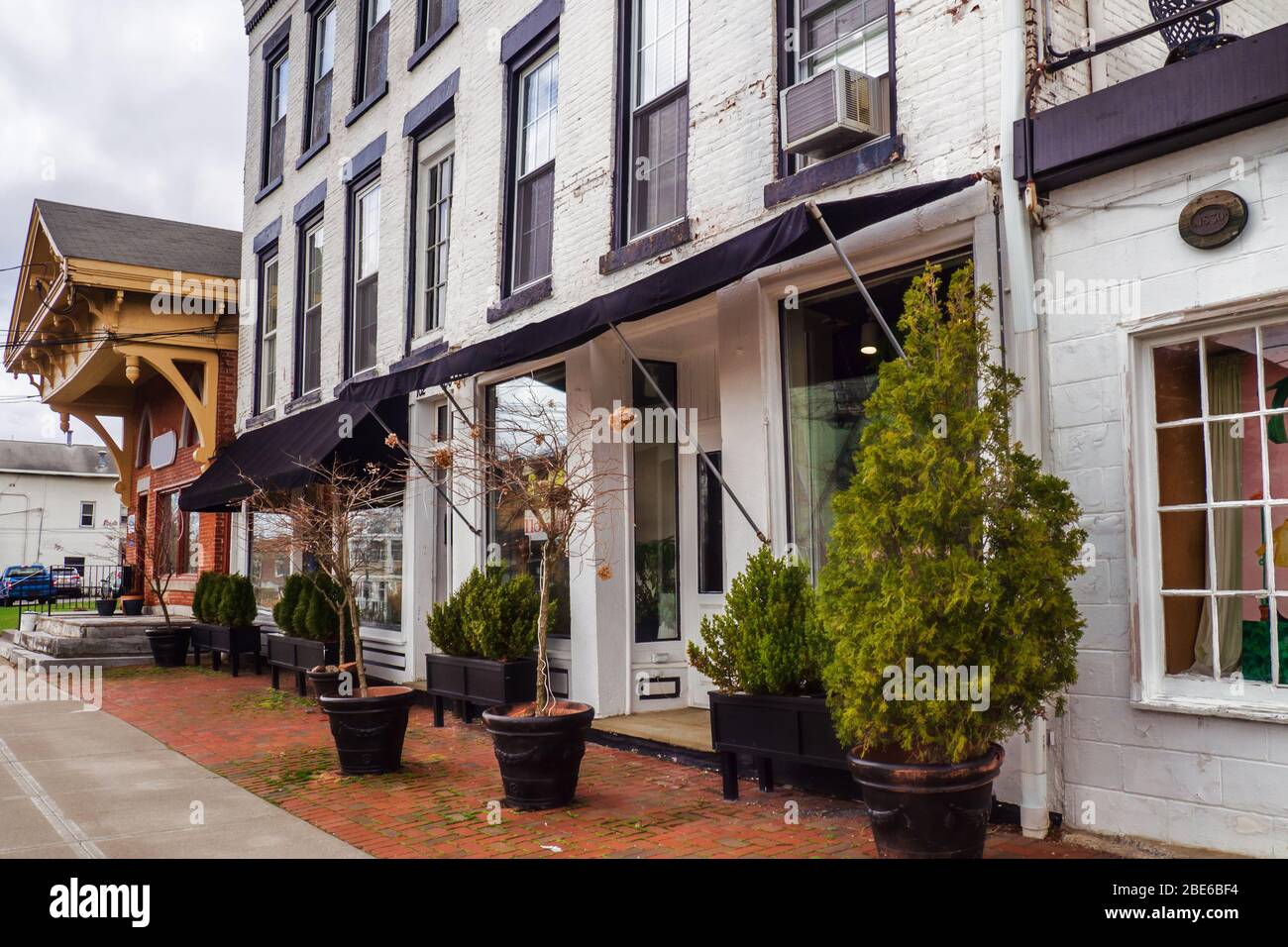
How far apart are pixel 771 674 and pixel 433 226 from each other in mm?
7732

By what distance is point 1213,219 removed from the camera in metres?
4.80

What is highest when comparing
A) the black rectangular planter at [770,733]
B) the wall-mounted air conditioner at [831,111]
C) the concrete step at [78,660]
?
the wall-mounted air conditioner at [831,111]

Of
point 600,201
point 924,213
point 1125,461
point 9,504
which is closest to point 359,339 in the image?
point 600,201

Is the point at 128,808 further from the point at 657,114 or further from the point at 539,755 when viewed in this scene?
the point at 657,114

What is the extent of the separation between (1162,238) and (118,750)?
836 centimetres

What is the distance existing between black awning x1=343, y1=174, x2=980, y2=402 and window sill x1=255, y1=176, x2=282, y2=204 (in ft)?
28.0

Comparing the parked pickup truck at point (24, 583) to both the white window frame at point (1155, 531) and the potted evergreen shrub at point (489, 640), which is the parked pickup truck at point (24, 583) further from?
the white window frame at point (1155, 531)

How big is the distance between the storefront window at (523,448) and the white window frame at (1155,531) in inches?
200

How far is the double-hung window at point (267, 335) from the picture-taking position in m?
15.8

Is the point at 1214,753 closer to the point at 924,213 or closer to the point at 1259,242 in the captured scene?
the point at 1259,242

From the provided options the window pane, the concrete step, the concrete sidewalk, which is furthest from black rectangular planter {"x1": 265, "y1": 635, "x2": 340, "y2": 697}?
the concrete step

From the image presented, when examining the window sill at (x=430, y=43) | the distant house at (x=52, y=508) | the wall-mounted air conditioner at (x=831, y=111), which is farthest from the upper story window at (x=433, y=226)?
the distant house at (x=52, y=508)

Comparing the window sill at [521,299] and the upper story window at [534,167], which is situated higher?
the upper story window at [534,167]

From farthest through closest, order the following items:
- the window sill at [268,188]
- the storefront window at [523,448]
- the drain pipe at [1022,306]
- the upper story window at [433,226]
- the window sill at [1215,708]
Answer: the window sill at [268,188] → the upper story window at [433,226] → the storefront window at [523,448] → the drain pipe at [1022,306] → the window sill at [1215,708]
